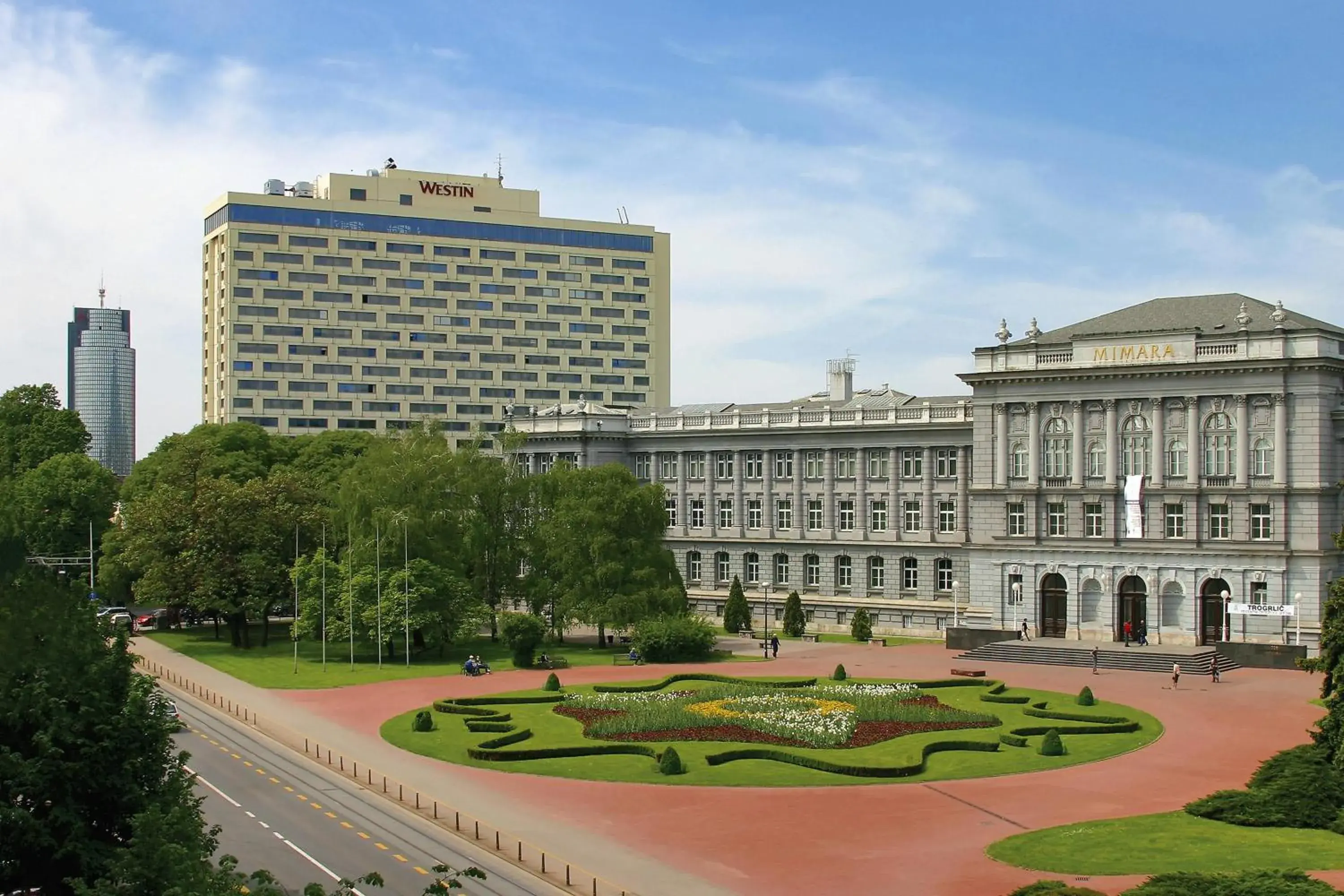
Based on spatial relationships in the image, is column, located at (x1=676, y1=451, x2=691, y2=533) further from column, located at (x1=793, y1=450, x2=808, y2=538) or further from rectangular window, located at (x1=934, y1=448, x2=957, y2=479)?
rectangular window, located at (x1=934, y1=448, x2=957, y2=479)

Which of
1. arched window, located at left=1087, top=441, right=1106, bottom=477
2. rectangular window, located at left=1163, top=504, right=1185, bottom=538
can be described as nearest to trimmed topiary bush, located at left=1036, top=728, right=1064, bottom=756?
rectangular window, located at left=1163, top=504, right=1185, bottom=538

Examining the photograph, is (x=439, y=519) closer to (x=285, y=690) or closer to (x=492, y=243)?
(x=285, y=690)

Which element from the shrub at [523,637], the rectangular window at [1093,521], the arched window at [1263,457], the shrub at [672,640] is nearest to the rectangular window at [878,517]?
the rectangular window at [1093,521]

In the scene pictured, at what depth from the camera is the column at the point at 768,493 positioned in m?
123

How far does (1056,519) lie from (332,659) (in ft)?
163

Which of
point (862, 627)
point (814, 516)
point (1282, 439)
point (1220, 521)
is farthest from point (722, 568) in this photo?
point (1282, 439)

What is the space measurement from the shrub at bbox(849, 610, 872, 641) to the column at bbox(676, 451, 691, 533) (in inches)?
927

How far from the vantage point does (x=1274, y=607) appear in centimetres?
8931

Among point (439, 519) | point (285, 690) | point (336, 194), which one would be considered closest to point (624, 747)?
point (285, 690)

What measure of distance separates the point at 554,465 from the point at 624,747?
49.7 m

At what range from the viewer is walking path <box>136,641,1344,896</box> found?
4269 centimetres

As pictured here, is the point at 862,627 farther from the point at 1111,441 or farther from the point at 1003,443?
the point at 1111,441

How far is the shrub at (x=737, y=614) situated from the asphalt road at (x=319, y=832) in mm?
54973

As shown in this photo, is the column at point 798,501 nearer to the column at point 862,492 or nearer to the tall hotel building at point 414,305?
the column at point 862,492
